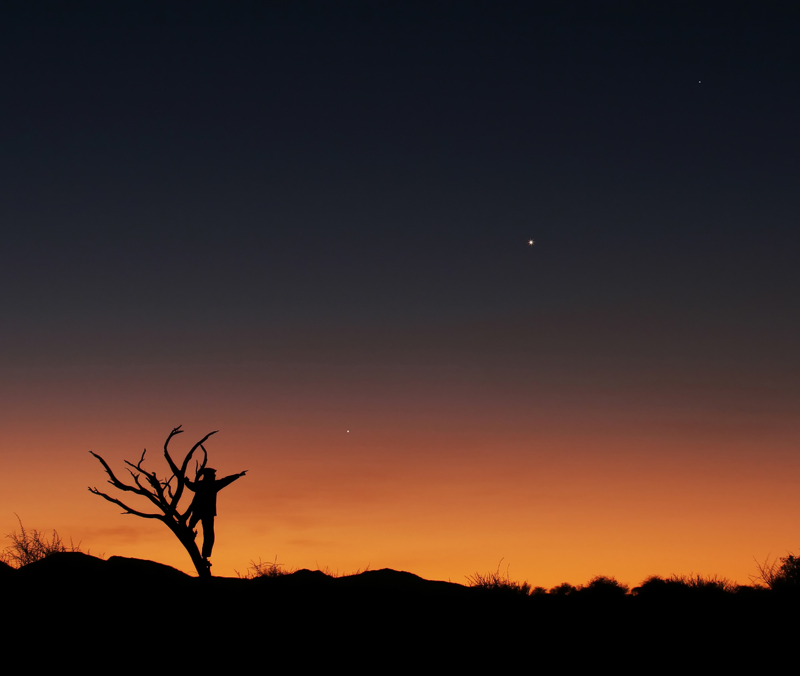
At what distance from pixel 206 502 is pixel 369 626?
18.6 ft

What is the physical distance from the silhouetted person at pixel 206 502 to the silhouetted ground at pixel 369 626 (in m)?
1.26

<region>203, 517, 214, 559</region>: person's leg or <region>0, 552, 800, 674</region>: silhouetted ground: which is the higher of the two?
<region>203, 517, 214, 559</region>: person's leg

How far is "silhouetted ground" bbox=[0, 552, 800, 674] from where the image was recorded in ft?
49.6

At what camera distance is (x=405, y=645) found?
1575cm

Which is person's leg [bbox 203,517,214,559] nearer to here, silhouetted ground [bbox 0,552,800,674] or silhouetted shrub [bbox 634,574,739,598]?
silhouetted ground [bbox 0,552,800,674]

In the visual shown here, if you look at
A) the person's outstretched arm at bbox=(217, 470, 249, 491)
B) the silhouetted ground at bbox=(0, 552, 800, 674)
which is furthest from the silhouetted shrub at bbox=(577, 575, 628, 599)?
the person's outstretched arm at bbox=(217, 470, 249, 491)

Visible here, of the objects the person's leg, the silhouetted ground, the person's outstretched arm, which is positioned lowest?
the silhouetted ground

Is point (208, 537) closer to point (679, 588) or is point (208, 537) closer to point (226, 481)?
point (226, 481)

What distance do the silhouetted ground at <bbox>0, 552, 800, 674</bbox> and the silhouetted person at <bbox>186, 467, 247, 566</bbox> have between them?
1.26 meters

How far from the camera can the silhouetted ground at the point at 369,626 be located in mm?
15133

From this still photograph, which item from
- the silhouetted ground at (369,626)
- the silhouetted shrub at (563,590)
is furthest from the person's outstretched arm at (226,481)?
the silhouetted shrub at (563,590)

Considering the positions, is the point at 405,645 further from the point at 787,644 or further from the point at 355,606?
the point at 787,644

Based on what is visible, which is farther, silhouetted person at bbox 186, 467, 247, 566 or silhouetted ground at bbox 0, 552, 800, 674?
silhouetted person at bbox 186, 467, 247, 566

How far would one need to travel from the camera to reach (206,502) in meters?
19.3
